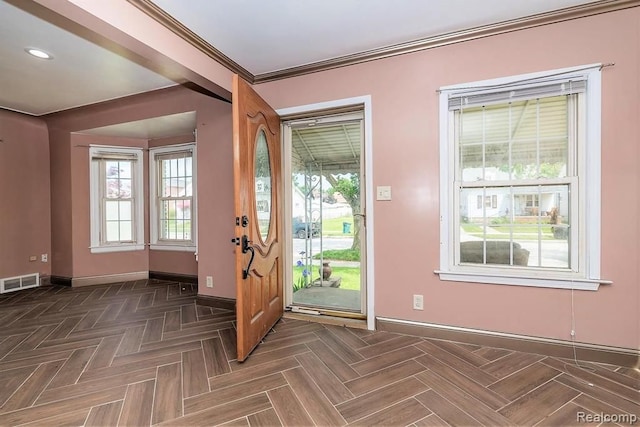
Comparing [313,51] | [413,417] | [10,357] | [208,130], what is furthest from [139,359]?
[313,51]

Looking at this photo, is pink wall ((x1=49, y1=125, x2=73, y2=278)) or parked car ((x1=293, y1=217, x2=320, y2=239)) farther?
pink wall ((x1=49, y1=125, x2=73, y2=278))

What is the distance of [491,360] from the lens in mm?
2029

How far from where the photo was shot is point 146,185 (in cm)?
448

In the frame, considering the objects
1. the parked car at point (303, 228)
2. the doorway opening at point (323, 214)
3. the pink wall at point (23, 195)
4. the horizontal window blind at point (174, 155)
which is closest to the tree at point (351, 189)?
the doorway opening at point (323, 214)

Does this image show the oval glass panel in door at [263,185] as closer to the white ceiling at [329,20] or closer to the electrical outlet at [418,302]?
the white ceiling at [329,20]

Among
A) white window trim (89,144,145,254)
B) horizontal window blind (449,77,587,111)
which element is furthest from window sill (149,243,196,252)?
horizontal window blind (449,77,587,111)

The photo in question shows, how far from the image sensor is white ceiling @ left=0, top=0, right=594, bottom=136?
1.92 metres

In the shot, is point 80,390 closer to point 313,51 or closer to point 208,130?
point 208,130

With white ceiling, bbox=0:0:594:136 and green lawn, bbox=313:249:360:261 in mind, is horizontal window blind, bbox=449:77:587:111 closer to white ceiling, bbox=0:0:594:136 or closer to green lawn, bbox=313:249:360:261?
white ceiling, bbox=0:0:594:136

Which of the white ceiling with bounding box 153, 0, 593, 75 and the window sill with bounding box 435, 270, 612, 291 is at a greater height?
the white ceiling with bounding box 153, 0, 593, 75

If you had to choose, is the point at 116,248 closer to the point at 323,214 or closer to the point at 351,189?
the point at 323,214

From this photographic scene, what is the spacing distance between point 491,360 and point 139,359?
264 cm

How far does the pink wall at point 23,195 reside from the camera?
151 inches

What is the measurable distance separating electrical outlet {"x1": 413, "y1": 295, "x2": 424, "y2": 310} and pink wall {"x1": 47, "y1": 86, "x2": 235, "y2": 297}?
1.94 m
